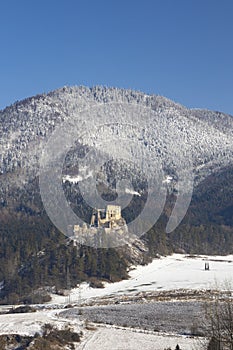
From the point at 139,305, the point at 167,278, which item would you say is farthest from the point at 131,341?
the point at 167,278

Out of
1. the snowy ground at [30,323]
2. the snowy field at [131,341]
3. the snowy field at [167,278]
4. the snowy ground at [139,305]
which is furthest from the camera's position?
the snowy field at [167,278]

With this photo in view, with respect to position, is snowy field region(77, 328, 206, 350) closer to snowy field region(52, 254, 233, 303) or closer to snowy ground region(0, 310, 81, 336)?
snowy ground region(0, 310, 81, 336)

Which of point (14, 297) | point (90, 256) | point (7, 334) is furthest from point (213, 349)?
point (90, 256)

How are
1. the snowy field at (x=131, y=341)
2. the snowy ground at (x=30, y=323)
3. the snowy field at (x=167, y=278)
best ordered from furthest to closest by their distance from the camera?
the snowy field at (x=167, y=278) → the snowy ground at (x=30, y=323) → the snowy field at (x=131, y=341)

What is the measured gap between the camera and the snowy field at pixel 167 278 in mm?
84188

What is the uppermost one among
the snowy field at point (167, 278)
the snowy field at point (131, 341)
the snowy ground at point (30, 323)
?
the snowy field at point (167, 278)

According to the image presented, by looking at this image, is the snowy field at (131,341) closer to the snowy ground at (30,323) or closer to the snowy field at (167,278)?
the snowy ground at (30,323)

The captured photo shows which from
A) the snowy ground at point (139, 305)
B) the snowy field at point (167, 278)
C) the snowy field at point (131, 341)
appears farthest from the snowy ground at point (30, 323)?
the snowy field at point (167, 278)

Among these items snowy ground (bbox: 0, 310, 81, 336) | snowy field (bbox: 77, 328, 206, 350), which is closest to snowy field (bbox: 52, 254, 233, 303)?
snowy ground (bbox: 0, 310, 81, 336)

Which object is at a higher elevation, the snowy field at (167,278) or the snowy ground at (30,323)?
the snowy field at (167,278)

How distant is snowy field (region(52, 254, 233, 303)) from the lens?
3314 inches

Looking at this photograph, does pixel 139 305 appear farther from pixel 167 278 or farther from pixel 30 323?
pixel 167 278

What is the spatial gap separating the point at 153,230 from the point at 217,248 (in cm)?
1776

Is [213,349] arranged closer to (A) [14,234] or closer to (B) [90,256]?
(B) [90,256]
